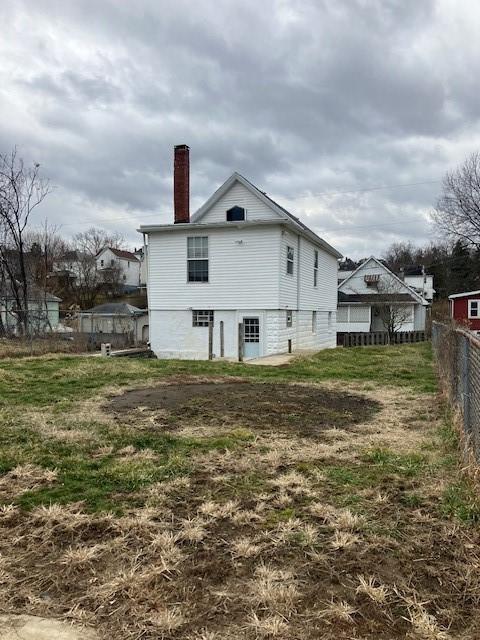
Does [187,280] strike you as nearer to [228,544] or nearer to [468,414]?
[468,414]

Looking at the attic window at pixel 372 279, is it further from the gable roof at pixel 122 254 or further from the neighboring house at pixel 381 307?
the gable roof at pixel 122 254

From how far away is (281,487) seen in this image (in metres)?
4.01

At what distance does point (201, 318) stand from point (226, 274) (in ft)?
6.90

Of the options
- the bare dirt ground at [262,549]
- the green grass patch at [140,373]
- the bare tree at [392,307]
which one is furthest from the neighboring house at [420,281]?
the bare dirt ground at [262,549]

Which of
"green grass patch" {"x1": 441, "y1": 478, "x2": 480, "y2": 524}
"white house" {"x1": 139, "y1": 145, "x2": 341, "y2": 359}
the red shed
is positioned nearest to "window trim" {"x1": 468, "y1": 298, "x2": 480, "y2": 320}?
the red shed

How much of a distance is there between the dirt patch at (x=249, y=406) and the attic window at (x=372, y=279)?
34.7 m

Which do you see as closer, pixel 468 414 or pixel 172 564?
pixel 172 564

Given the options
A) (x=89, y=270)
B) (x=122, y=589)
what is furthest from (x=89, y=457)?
(x=89, y=270)

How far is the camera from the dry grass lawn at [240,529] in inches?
92.9

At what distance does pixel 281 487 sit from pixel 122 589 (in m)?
1.76

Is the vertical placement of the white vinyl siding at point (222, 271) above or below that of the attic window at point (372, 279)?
below

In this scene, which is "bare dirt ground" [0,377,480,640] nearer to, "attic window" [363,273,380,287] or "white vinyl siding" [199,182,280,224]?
"white vinyl siding" [199,182,280,224]

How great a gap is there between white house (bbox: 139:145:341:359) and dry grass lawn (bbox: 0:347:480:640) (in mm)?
11590

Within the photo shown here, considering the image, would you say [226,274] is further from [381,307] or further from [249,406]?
[381,307]
